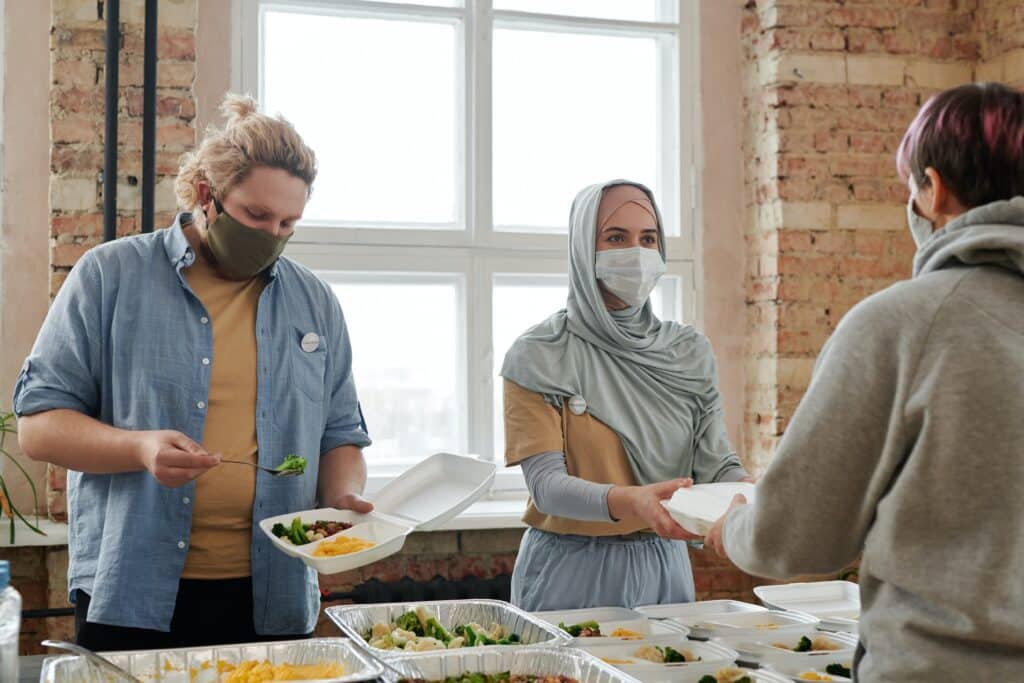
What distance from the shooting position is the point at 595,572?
8.03ft

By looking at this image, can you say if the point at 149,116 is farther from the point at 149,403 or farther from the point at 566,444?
the point at 566,444

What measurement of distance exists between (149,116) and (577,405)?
5.73 feet

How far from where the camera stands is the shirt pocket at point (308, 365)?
220cm

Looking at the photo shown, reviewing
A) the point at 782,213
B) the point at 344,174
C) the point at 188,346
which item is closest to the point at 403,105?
the point at 344,174

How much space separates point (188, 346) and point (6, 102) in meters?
1.80

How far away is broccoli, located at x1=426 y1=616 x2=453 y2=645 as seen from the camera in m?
2.16

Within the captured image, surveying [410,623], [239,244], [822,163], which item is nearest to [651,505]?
[410,623]

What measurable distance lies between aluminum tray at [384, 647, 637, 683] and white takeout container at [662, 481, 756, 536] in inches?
11.7

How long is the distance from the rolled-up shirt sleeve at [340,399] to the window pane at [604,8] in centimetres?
204

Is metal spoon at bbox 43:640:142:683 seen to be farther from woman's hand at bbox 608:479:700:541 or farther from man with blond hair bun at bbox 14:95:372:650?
woman's hand at bbox 608:479:700:541

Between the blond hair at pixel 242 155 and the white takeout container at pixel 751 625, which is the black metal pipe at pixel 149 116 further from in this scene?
the white takeout container at pixel 751 625

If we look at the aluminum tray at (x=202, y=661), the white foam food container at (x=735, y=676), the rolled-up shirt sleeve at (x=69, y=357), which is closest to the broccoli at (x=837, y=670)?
the white foam food container at (x=735, y=676)

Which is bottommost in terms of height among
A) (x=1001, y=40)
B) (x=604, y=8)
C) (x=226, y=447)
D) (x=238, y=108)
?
(x=226, y=447)

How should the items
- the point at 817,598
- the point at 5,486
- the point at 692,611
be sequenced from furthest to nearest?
the point at 5,486 < the point at 817,598 < the point at 692,611
